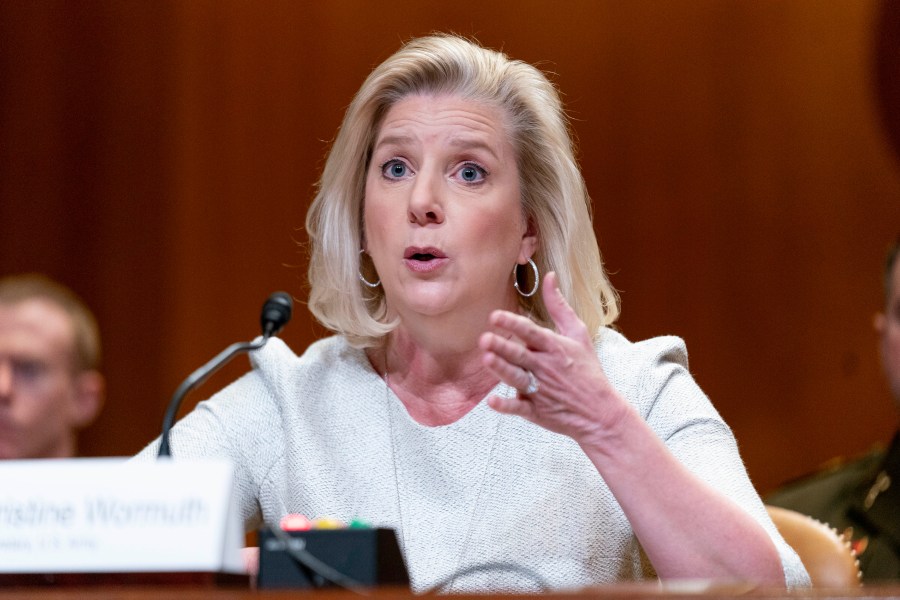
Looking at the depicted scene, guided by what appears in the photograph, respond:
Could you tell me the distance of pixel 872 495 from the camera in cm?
296

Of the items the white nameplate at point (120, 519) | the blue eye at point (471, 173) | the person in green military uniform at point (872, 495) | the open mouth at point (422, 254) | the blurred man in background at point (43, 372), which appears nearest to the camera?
the white nameplate at point (120, 519)

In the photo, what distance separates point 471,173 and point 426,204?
0.53 ft

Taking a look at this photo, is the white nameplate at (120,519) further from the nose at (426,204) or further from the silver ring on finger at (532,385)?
the nose at (426,204)

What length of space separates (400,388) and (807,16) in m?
2.61

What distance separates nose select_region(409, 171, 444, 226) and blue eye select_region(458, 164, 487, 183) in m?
0.08

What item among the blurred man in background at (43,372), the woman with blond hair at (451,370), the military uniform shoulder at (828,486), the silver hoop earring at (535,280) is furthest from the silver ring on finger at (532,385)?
the blurred man in background at (43,372)

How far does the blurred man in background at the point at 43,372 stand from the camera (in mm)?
3291

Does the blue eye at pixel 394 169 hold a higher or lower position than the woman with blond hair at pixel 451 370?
higher

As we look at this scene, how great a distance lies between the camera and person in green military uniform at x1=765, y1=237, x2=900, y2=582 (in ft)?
9.17

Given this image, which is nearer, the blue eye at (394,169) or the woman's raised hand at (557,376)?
the woman's raised hand at (557,376)

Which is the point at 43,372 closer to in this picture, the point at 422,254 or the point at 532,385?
the point at 422,254

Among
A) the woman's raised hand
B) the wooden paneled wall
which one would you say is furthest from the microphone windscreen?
the wooden paneled wall

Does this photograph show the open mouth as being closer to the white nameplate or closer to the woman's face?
the woman's face

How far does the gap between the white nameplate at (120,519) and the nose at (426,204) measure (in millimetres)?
814
